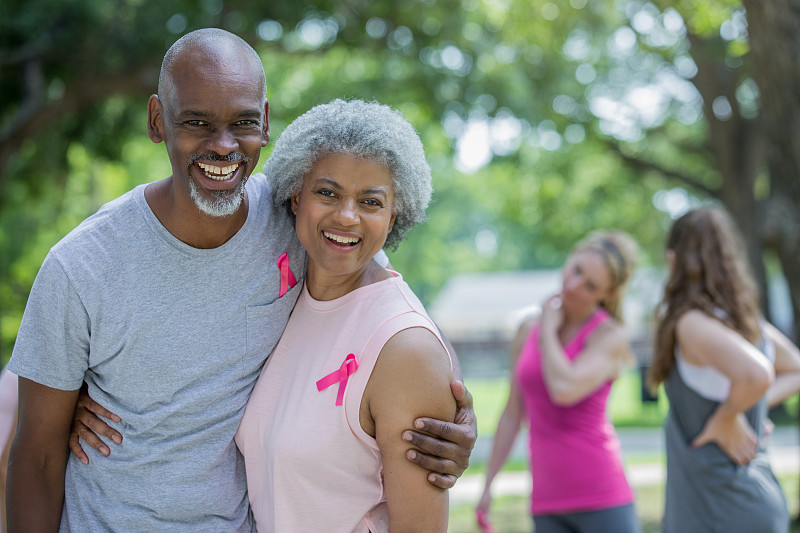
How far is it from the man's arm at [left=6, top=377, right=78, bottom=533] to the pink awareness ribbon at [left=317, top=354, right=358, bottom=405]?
0.76m

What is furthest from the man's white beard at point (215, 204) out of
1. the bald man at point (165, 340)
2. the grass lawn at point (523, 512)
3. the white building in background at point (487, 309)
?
the white building in background at point (487, 309)

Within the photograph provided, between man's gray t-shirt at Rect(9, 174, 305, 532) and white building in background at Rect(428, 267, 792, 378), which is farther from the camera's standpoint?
white building in background at Rect(428, 267, 792, 378)

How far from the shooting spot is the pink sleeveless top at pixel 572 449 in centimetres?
460

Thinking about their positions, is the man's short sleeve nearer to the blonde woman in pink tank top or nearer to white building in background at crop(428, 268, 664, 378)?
the blonde woman in pink tank top

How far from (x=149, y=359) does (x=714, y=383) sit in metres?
2.86

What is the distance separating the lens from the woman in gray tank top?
13.0ft

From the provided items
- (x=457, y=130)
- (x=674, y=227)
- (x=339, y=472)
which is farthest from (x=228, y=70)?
(x=457, y=130)

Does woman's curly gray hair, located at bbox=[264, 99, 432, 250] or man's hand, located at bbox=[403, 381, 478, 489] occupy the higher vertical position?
woman's curly gray hair, located at bbox=[264, 99, 432, 250]

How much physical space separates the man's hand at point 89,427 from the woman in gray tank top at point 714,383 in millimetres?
2829

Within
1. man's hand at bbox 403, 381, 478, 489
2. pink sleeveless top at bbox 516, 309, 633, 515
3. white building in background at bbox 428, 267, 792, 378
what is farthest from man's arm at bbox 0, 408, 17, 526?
white building in background at bbox 428, 267, 792, 378

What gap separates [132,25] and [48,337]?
307 inches

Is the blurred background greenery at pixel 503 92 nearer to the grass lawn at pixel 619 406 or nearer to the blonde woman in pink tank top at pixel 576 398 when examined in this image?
the blonde woman in pink tank top at pixel 576 398

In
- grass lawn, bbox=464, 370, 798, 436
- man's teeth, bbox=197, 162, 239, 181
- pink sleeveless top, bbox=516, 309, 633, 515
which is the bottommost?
grass lawn, bbox=464, 370, 798, 436

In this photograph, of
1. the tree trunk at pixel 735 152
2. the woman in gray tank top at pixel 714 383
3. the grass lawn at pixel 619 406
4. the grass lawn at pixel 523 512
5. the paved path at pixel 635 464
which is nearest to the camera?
the woman in gray tank top at pixel 714 383
